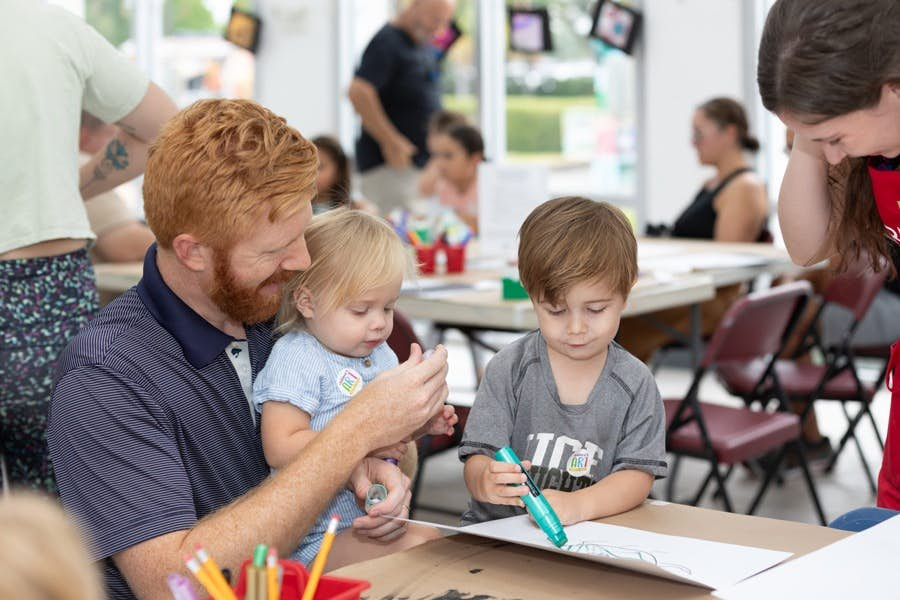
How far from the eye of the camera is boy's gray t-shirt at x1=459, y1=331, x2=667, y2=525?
167cm

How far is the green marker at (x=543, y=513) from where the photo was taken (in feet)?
4.49

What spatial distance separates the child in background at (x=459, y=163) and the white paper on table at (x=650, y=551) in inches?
154

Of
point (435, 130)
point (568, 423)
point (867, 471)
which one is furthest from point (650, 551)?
point (435, 130)

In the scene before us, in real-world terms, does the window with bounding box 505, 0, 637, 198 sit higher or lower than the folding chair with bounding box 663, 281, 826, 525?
higher

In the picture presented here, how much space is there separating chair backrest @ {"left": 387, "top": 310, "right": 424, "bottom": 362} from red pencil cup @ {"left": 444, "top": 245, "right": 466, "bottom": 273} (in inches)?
42.1

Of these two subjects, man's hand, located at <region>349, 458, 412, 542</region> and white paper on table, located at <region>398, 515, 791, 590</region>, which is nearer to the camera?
white paper on table, located at <region>398, 515, 791, 590</region>

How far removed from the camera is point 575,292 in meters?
1.69

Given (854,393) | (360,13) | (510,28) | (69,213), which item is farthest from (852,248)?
(360,13)

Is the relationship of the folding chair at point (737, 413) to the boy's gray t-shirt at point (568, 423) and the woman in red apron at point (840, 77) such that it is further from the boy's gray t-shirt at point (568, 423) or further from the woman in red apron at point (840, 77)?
the woman in red apron at point (840, 77)

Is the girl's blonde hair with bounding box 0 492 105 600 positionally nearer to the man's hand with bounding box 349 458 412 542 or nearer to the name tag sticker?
the man's hand with bounding box 349 458 412 542

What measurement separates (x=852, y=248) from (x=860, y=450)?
2.84 metres

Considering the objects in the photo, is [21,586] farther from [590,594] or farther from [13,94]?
[13,94]

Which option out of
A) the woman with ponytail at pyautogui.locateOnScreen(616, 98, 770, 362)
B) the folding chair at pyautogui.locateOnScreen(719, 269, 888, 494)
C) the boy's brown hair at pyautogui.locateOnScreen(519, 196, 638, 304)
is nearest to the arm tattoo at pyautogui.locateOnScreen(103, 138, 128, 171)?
the boy's brown hair at pyautogui.locateOnScreen(519, 196, 638, 304)

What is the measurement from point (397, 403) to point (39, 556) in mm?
849
